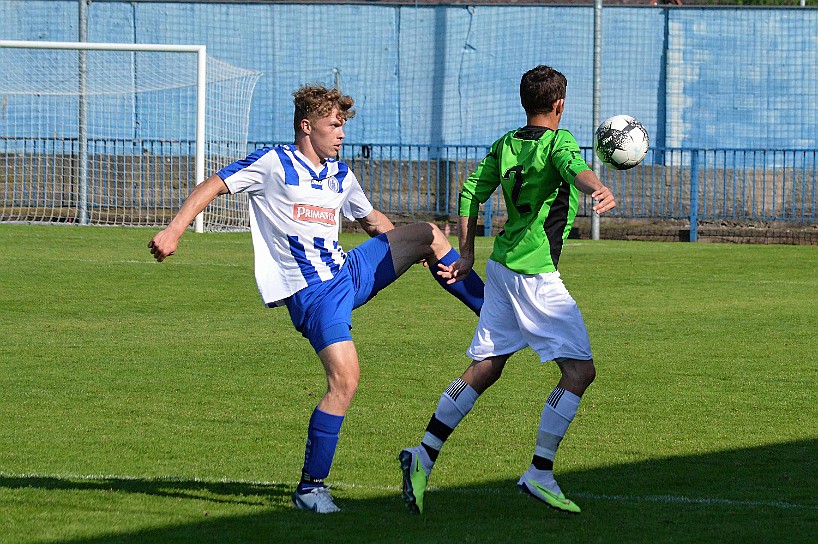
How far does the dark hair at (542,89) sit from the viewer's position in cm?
509

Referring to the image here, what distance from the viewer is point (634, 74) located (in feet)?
75.6

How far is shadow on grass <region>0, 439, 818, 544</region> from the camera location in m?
4.48

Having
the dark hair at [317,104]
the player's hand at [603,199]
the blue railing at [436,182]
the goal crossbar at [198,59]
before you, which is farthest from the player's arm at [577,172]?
the blue railing at [436,182]

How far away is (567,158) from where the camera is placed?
4.88 metres

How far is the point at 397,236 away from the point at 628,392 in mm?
2314

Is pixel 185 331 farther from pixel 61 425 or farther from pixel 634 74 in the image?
pixel 634 74

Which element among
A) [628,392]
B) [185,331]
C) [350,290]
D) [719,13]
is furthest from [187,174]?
[350,290]

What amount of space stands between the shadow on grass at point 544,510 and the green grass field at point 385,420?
1 centimetres

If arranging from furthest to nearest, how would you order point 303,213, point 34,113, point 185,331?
point 34,113 → point 185,331 → point 303,213

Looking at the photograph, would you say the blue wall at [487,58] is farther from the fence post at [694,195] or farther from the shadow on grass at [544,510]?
the shadow on grass at [544,510]

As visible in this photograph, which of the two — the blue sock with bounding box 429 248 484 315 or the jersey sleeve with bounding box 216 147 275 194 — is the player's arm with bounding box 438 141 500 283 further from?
the jersey sleeve with bounding box 216 147 275 194

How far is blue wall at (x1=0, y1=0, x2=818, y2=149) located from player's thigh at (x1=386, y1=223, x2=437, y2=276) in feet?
57.7

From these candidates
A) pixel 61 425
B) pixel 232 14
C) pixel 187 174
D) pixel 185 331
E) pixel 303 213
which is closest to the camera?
pixel 303 213

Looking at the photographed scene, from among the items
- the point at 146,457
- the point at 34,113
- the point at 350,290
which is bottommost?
the point at 146,457
